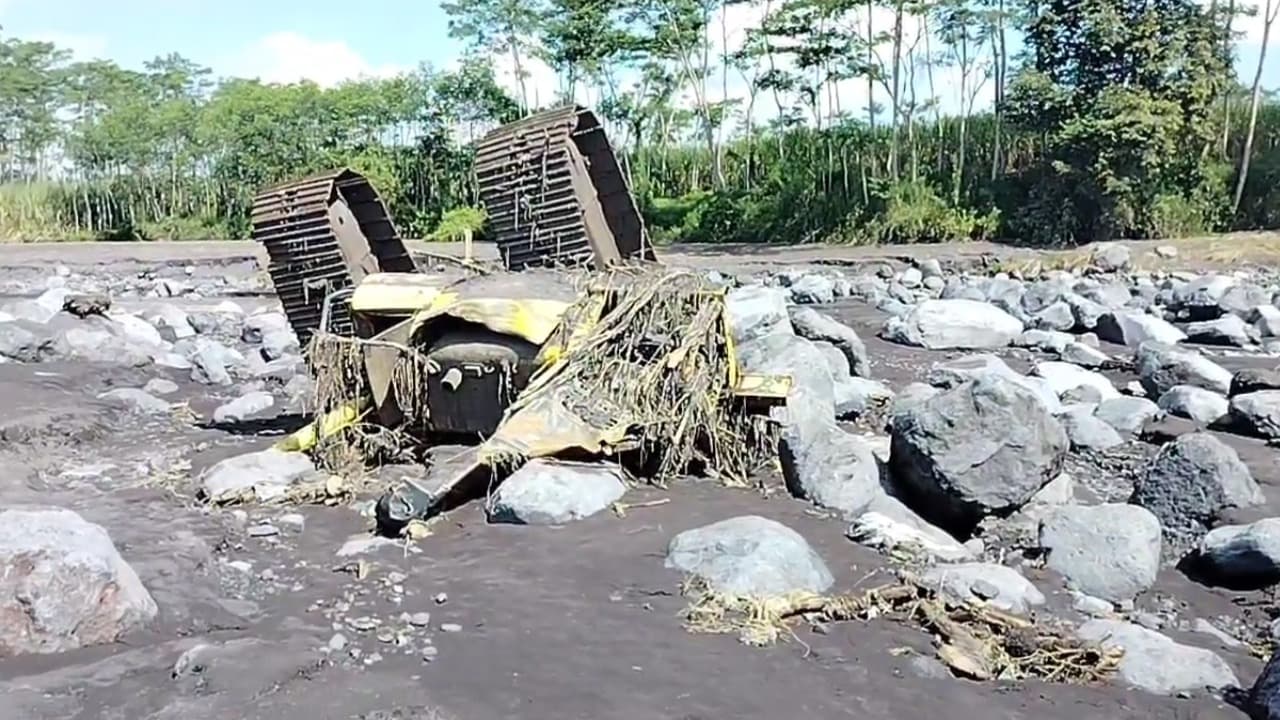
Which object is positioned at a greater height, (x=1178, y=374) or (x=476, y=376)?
(x=476, y=376)

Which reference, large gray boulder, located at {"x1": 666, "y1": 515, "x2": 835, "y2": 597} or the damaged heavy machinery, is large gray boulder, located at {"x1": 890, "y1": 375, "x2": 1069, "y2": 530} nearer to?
large gray boulder, located at {"x1": 666, "y1": 515, "x2": 835, "y2": 597}

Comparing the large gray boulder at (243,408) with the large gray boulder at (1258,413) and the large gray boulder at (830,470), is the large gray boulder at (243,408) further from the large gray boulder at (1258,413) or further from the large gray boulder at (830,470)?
the large gray boulder at (1258,413)

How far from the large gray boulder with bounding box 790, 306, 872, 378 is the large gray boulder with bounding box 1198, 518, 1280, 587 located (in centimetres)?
527

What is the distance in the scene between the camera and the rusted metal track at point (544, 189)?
8.83 m

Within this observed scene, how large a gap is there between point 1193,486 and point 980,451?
1.38m

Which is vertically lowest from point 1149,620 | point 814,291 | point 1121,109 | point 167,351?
point 1149,620

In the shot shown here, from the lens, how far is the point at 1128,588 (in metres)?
6.12

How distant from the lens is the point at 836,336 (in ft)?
39.1

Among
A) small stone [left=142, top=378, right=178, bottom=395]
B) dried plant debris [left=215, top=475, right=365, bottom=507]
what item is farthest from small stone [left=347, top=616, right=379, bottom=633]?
small stone [left=142, top=378, right=178, bottom=395]

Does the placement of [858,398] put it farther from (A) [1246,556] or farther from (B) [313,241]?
(B) [313,241]

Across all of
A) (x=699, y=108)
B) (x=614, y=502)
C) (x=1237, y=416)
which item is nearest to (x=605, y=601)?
(x=614, y=502)

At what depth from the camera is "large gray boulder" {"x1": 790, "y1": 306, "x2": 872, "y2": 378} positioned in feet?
38.4

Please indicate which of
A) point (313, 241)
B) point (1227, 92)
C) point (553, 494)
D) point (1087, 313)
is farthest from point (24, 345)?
point (1227, 92)

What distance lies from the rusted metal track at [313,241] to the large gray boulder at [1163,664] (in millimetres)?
5457
